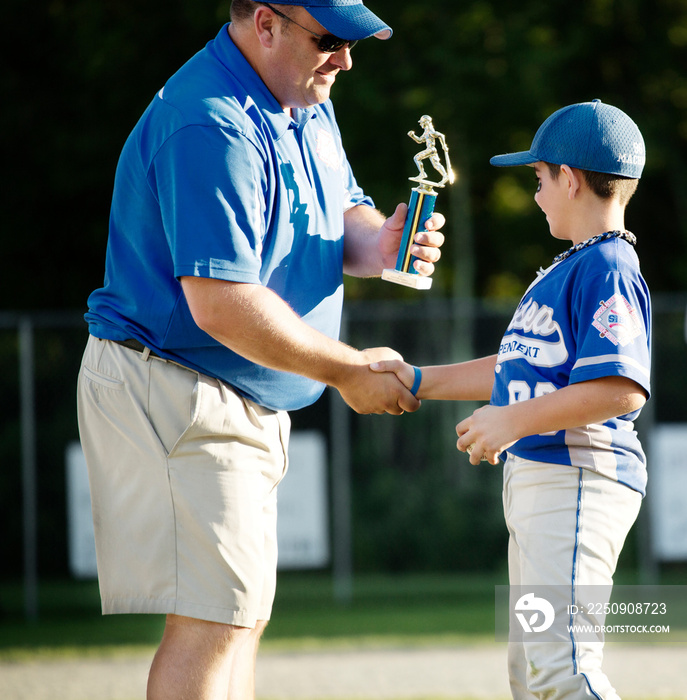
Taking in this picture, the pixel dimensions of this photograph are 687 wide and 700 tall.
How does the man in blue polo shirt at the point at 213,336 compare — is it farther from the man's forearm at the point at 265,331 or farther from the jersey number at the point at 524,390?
the jersey number at the point at 524,390

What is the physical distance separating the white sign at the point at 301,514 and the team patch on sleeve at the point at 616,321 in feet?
18.6

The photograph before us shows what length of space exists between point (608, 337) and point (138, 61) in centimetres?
936

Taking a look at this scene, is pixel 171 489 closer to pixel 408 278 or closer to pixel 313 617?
pixel 408 278

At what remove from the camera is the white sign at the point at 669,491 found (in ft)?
27.3

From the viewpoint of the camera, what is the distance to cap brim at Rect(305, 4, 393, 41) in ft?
9.12

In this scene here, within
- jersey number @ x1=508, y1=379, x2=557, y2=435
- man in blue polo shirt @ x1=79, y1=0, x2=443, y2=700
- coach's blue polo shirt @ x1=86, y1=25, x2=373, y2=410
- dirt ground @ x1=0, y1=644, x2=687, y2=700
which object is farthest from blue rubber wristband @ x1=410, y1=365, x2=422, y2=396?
dirt ground @ x1=0, y1=644, x2=687, y2=700

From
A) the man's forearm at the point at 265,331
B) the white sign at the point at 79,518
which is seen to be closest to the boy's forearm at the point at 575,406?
the man's forearm at the point at 265,331

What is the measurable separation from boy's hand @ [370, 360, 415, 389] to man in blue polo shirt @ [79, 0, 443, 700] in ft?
0.23

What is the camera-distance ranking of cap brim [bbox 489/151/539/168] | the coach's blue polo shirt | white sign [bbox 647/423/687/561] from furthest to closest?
white sign [bbox 647/423/687/561] < cap brim [bbox 489/151/539/168] < the coach's blue polo shirt

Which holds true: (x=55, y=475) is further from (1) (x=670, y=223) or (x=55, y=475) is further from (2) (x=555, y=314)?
(1) (x=670, y=223)

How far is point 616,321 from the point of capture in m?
2.62

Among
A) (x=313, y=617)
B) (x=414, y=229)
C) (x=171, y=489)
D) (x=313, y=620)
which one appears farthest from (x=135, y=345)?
(x=313, y=617)

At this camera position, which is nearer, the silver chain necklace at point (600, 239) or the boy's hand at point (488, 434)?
the boy's hand at point (488, 434)

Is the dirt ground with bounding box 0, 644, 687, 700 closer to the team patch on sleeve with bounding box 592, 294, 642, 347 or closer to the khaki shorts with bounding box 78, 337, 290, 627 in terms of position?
the khaki shorts with bounding box 78, 337, 290, 627
